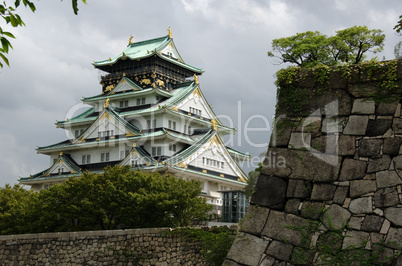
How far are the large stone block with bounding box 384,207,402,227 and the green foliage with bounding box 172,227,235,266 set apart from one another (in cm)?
443

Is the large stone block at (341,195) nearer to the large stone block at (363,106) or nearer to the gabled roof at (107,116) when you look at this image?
the large stone block at (363,106)

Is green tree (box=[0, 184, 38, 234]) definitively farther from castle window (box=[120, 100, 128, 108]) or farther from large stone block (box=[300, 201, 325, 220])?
large stone block (box=[300, 201, 325, 220])

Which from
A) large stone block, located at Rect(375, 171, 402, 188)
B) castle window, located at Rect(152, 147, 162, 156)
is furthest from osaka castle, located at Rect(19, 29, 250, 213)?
large stone block, located at Rect(375, 171, 402, 188)

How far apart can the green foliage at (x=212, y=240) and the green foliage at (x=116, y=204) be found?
760 cm

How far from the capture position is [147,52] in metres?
49.4

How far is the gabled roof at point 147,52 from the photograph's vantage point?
49.6 meters

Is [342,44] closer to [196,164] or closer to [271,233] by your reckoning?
[196,164]

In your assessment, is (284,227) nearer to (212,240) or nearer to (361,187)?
(361,187)

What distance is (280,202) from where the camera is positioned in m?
9.74

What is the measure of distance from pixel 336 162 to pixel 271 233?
1599 millimetres

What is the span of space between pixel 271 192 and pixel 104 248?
11.0 meters

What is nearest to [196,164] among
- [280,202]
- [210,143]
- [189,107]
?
[210,143]

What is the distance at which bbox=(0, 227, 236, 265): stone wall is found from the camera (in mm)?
18062

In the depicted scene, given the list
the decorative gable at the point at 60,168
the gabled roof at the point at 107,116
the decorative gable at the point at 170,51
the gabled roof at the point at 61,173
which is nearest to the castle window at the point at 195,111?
the gabled roof at the point at 107,116
